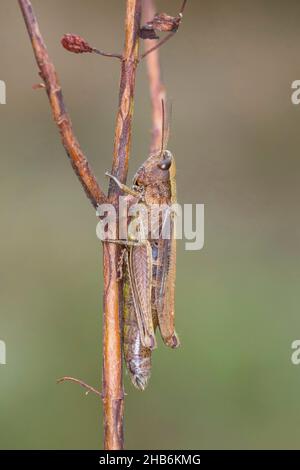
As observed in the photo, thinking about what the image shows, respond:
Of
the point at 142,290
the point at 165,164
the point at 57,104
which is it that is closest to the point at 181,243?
the point at 165,164

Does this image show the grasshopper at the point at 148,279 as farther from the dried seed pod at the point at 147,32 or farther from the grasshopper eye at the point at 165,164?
the dried seed pod at the point at 147,32

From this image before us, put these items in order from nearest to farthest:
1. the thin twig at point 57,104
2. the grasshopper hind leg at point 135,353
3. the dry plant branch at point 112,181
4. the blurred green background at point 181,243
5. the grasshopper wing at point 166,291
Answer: the thin twig at point 57,104
the dry plant branch at point 112,181
the grasshopper hind leg at point 135,353
the grasshopper wing at point 166,291
the blurred green background at point 181,243

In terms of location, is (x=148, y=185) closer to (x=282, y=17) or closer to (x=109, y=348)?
(x=109, y=348)

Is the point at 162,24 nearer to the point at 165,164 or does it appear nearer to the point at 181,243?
the point at 165,164

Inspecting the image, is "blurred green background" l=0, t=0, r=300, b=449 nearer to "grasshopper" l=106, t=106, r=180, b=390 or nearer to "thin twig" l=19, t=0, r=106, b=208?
"grasshopper" l=106, t=106, r=180, b=390

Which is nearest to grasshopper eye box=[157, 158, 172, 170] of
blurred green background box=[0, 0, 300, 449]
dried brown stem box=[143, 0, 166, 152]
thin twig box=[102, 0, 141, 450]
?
dried brown stem box=[143, 0, 166, 152]

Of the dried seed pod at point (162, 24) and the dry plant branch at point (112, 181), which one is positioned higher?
the dried seed pod at point (162, 24)

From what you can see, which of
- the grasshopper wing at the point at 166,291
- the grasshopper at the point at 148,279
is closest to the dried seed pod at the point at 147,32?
the grasshopper at the point at 148,279
